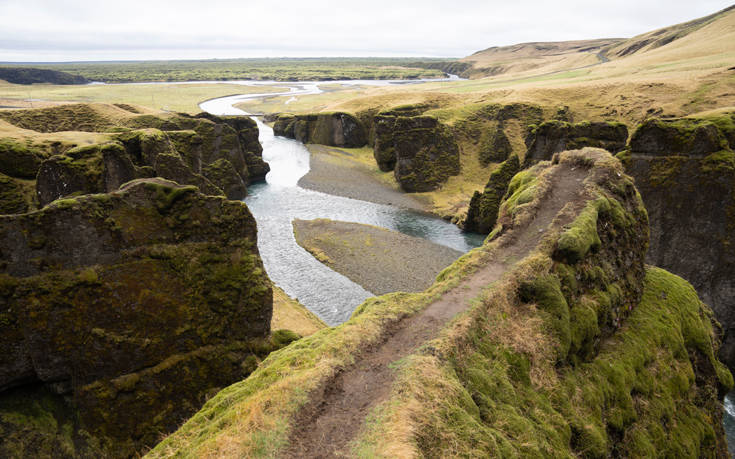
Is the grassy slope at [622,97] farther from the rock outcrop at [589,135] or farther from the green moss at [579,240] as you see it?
the green moss at [579,240]

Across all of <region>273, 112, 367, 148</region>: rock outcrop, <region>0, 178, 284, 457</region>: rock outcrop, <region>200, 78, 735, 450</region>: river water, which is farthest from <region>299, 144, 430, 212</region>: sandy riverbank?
<region>0, 178, 284, 457</region>: rock outcrop

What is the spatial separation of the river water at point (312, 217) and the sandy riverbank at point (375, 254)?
1491 millimetres

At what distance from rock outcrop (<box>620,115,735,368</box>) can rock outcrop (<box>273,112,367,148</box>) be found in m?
80.6

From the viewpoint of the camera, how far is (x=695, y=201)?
29.6 m

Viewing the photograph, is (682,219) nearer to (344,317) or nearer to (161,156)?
(344,317)

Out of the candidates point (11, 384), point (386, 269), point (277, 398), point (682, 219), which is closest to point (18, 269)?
point (11, 384)

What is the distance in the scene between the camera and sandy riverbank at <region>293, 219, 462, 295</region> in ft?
132

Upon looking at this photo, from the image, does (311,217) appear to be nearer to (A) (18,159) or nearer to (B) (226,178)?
(B) (226,178)

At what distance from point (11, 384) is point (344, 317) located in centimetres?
2313

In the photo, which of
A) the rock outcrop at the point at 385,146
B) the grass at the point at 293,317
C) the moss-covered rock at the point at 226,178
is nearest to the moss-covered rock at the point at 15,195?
the grass at the point at 293,317

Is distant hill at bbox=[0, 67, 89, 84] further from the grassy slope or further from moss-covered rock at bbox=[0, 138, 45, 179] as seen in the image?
moss-covered rock at bbox=[0, 138, 45, 179]

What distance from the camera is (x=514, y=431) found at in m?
11.2

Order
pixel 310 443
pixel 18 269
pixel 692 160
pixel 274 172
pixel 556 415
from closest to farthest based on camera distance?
1. pixel 310 443
2. pixel 556 415
3. pixel 18 269
4. pixel 692 160
5. pixel 274 172

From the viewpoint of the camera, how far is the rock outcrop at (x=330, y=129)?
4173 inches
